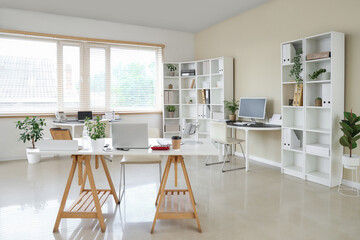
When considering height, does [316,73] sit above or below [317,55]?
below

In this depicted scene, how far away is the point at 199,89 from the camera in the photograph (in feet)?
21.3

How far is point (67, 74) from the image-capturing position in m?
6.08

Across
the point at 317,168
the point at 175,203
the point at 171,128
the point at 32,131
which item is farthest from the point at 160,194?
the point at 171,128

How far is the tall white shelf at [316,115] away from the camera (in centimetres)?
376

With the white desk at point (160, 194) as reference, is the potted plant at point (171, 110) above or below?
above

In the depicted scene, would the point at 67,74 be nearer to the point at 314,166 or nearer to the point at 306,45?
the point at 306,45

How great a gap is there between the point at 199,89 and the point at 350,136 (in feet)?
11.6

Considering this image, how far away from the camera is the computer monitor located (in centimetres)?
503

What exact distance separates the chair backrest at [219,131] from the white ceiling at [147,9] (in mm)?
2268

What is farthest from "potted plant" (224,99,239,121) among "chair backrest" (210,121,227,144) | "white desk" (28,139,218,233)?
"white desk" (28,139,218,233)

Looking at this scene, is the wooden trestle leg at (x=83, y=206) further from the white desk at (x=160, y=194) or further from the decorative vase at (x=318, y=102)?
the decorative vase at (x=318, y=102)

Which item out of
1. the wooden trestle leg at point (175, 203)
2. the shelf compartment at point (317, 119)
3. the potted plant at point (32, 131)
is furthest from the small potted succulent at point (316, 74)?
the potted plant at point (32, 131)

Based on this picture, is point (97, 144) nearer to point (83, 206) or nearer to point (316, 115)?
point (83, 206)

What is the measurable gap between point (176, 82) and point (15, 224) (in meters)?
5.06
